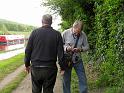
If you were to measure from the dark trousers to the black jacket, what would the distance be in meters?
0.11

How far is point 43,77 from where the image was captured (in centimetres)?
836

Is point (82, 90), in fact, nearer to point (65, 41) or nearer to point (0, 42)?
point (65, 41)

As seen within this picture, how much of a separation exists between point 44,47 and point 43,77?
0.61m

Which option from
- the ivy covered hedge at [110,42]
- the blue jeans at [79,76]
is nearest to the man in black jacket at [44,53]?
the blue jeans at [79,76]

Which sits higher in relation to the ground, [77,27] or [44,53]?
[77,27]

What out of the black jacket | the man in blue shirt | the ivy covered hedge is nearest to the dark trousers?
the black jacket

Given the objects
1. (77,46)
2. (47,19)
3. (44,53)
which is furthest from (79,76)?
(47,19)

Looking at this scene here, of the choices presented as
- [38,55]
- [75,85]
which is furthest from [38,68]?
[75,85]

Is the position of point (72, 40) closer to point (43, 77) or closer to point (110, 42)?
point (110, 42)

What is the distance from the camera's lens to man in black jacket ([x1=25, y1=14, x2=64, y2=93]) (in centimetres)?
828

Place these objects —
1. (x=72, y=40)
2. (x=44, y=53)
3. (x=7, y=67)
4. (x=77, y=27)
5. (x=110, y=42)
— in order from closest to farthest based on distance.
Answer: (x=44, y=53)
(x=77, y=27)
(x=72, y=40)
(x=110, y=42)
(x=7, y=67)

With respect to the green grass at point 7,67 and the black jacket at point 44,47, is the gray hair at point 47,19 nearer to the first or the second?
the black jacket at point 44,47

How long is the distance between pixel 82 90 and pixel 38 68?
82.1 inches

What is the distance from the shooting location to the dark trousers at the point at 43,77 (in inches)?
328
